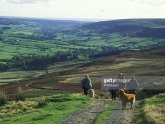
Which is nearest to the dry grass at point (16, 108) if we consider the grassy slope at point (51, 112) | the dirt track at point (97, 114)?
the grassy slope at point (51, 112)

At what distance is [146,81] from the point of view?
50.3m

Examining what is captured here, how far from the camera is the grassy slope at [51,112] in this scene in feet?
82.8

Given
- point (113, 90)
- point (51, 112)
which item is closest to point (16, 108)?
point (51, 112)

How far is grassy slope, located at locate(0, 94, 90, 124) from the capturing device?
25250mm

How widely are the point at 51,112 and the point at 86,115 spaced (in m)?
3.08

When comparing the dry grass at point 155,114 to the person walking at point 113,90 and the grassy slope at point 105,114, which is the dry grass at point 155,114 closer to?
the grassy slope at point 105,114

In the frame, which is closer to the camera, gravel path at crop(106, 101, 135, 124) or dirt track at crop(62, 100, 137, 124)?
gravel path at crop(106, 101, 135, 124)

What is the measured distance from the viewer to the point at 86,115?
2650 centimetres

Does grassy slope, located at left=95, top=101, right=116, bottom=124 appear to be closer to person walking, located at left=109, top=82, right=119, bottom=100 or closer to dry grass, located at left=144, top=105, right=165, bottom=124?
dry grass, located at left=144, top=105, right=165, bottom=124

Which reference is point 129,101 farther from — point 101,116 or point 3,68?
point 3,68

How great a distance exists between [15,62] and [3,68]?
1599cm

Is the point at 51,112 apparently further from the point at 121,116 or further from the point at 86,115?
the point at 121,116

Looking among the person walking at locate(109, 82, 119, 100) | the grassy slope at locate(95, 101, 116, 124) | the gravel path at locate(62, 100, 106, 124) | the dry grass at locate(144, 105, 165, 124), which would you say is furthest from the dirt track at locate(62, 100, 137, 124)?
the person walking at locate(109, 82, 119, 100)

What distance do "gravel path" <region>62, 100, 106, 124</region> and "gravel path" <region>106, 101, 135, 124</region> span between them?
1.14 meters
